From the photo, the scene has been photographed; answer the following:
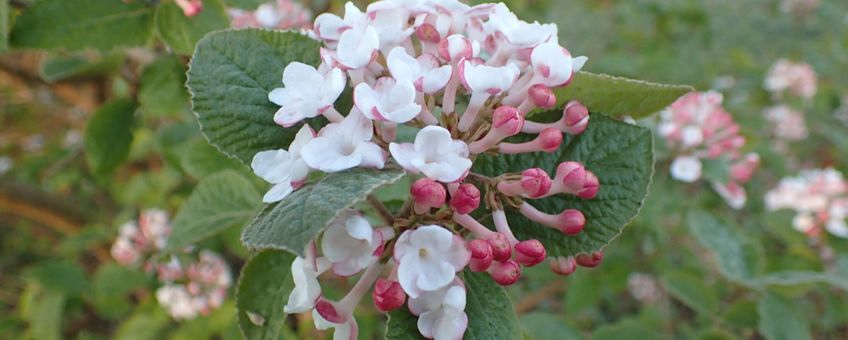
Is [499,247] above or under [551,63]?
under

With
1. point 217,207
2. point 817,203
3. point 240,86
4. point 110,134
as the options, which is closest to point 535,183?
point 240,86

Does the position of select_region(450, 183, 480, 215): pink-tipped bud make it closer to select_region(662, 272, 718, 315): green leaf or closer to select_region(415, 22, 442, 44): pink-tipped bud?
select_region(415, 22, 442, 44): pink-tipped bud

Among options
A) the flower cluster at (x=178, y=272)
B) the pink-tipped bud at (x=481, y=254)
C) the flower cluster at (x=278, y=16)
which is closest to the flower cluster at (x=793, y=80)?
the flower cluster at (x=278, y=16)

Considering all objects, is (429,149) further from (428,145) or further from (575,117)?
(575,117)

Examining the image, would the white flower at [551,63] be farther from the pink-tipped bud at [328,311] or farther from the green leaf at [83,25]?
the green leaf at [83,25]

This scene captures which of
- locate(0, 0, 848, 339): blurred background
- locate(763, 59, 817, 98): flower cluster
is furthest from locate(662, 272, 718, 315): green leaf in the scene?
locate(763, 59, 817, 98): flower cluster

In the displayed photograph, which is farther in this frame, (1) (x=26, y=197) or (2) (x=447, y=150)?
(1) (x=26, y=197)

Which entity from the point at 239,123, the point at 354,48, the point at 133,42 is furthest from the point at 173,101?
the point at 354,48

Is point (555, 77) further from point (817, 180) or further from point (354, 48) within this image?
point (817, 180)
